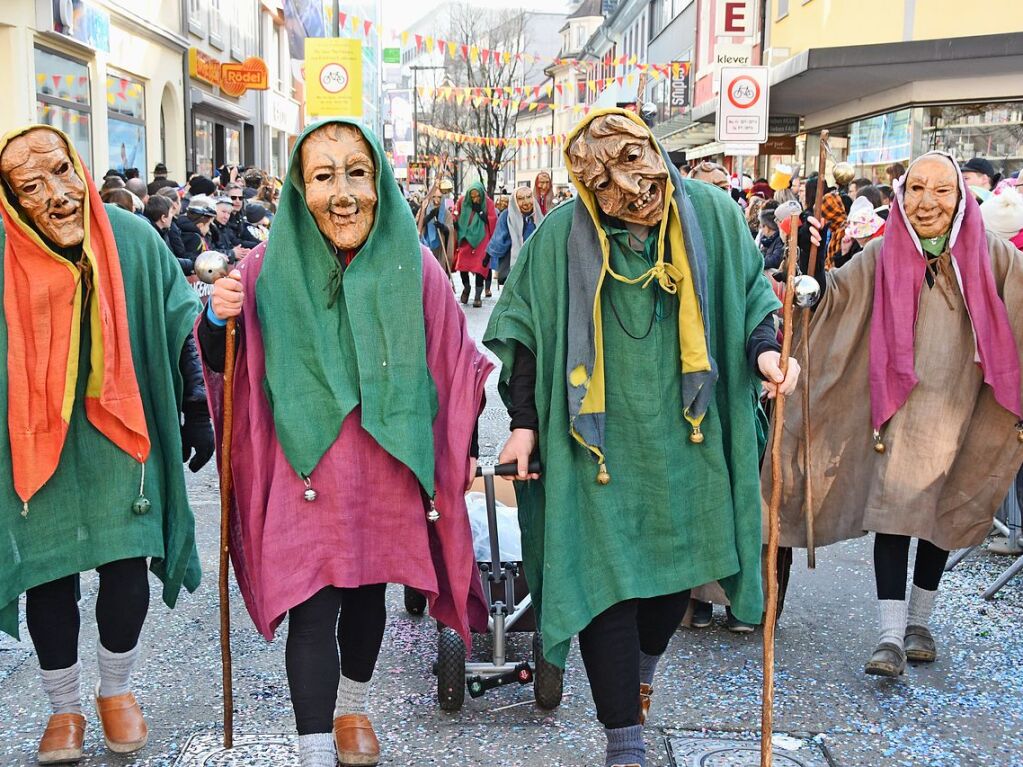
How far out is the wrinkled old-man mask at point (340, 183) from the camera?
3150 millimetres

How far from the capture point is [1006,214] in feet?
20.1

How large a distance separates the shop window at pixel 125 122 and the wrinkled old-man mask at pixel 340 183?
15.6 meters

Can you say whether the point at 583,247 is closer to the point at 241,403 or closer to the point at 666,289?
the point at 666,289

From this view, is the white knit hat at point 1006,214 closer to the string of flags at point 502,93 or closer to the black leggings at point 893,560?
the black leggings at point 893,560

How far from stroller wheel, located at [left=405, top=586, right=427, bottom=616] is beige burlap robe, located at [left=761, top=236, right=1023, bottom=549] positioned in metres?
1.43

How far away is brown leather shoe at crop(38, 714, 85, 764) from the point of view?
3441 millimetres

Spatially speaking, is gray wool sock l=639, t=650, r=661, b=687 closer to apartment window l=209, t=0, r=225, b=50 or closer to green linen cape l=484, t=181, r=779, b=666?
green linen cape l=484, t=181, r=779, b=666

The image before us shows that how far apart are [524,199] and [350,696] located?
12601 mm

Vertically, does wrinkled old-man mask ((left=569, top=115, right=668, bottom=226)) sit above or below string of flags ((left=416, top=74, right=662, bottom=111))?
below

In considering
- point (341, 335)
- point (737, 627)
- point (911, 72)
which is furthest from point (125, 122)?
point (341, 335)

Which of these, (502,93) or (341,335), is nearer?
(341,335)

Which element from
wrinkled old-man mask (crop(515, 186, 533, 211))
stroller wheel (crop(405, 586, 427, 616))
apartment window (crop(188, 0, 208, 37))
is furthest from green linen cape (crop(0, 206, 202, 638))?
apartment window (crop(188, 0, 208, 37))

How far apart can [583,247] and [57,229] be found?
1445 mm

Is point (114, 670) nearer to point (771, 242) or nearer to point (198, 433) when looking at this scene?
point (198, 433)
